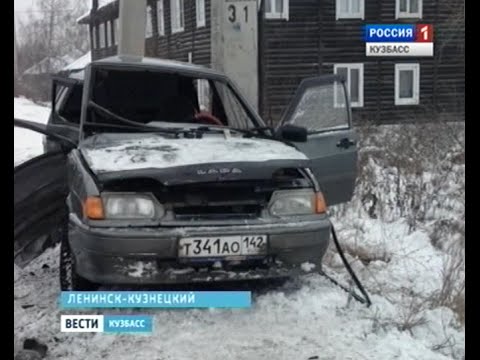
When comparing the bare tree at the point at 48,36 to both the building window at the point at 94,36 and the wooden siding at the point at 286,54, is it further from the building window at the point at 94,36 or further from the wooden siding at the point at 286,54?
the wooden siding at the point at 286,54

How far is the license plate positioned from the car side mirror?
0.93 m

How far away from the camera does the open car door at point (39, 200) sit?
2848mm

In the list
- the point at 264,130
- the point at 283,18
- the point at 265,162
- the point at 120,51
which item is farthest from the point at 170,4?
the point at 265,162

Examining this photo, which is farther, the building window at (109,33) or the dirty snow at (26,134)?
the building window at (109,33)

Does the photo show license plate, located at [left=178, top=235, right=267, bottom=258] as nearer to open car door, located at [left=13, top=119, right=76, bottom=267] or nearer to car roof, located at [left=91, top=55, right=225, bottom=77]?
open car door, located at [left=13, top=119, right=76, bottom=267]

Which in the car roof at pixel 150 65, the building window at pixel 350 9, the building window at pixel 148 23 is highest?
the building window at pixel 350 9

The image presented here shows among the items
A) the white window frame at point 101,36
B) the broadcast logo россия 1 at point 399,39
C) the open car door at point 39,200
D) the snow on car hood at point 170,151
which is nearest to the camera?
the snow on car hood at point 170,151

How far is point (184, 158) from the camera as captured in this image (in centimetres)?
253

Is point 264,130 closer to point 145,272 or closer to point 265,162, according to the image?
point 265,162

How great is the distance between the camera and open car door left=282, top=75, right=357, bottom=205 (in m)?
3.45

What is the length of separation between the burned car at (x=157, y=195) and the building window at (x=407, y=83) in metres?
0.48

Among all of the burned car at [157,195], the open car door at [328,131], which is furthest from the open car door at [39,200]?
the open car door at [328,131]

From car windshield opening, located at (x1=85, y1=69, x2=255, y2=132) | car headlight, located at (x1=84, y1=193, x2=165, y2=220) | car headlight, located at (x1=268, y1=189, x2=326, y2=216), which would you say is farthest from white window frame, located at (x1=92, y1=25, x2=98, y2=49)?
car headlight, located at (x1=268, y1=189, x2=326, y2=216)
